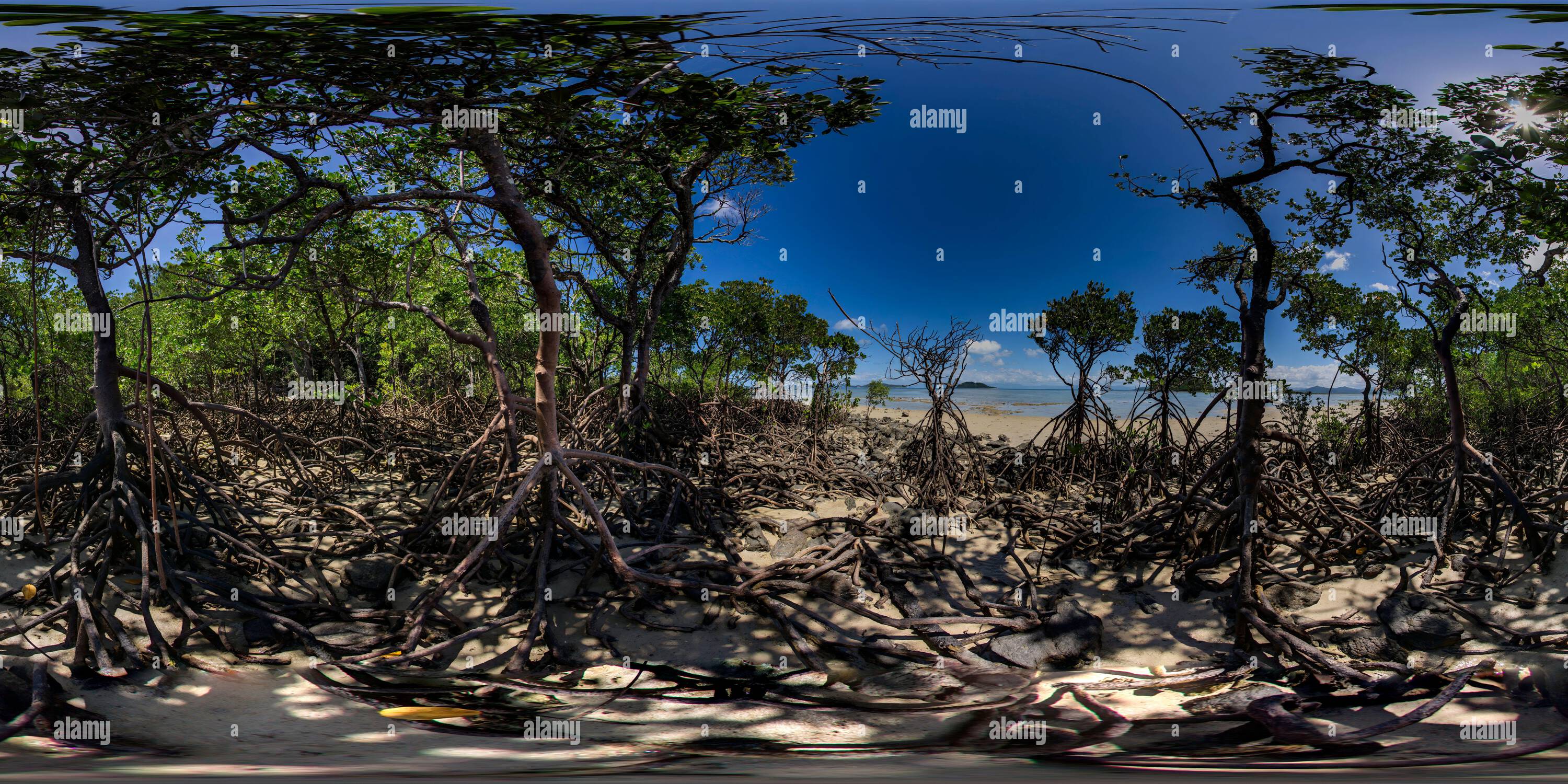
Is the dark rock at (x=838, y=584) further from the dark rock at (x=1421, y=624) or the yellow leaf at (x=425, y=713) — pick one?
the dark rock at (x=1421, y=624)

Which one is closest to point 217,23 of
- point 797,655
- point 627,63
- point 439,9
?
point 439,9

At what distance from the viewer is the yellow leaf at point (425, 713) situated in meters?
3.16

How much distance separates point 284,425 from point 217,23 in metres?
8.44

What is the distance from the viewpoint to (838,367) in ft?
50.5

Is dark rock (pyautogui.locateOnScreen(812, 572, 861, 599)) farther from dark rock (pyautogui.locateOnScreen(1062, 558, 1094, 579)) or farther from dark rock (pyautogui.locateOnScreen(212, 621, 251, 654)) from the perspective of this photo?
dark rock (pyautogui.locateOnScreen(212, 621, 251, 654))

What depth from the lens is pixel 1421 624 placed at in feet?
13.3

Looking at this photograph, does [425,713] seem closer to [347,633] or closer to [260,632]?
[347,633]

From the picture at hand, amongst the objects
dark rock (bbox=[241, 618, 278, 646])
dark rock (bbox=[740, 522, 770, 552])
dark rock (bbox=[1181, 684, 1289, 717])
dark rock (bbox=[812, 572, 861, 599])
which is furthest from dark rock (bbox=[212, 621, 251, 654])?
dark rock (bbox=[1181, 684, 1289, 717])

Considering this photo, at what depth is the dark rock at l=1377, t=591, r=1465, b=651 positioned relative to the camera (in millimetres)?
3971

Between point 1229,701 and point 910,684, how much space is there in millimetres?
1604

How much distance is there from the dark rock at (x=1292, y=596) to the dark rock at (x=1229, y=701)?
183 centimetres

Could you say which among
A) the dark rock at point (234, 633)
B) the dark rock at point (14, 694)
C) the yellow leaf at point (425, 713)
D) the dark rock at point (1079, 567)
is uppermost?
the dark rock at point (14, 694)

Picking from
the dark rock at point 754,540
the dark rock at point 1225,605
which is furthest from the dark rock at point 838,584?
the dark rock at point 1225,605

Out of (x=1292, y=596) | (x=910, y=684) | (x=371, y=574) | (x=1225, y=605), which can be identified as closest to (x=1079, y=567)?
(x=1225, y=605)
